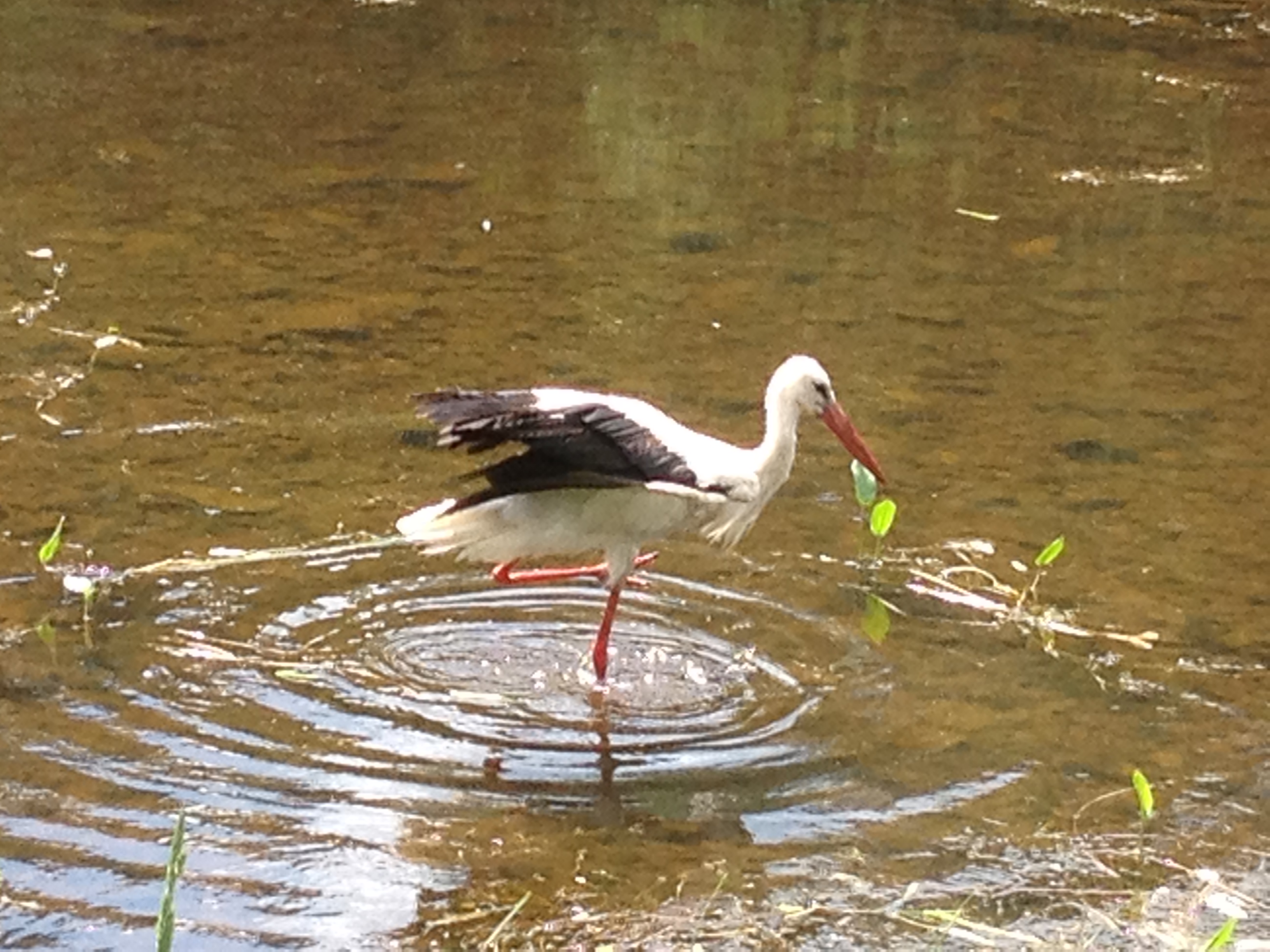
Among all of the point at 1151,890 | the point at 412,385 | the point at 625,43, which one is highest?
the point at 625,43

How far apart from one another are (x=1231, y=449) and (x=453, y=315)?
2738mm

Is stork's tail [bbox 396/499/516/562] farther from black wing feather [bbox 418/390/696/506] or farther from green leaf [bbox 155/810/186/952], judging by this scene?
green leaf [bbox 155/810/186/952]

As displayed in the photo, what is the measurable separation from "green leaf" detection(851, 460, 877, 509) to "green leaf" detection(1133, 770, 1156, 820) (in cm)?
160

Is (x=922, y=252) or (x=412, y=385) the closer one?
(x=412, y=385)

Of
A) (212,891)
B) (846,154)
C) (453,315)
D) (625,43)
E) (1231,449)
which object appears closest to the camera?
(212,891)

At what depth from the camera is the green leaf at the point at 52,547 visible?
5.92m

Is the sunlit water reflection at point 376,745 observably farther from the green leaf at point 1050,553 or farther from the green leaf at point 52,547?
the green leaf at point 1050,553

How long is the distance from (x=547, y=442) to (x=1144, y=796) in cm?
161

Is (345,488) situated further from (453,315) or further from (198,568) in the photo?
(453,315)

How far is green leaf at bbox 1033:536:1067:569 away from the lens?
6375 mm

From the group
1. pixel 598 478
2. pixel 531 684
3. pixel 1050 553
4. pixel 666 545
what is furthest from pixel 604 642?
pixel 1050 553

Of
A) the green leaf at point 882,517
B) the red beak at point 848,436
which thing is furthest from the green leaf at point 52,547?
the green leaf at point 882,517

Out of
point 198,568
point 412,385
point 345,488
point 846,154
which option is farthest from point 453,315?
point 846,154

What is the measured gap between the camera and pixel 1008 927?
472 centimetres
